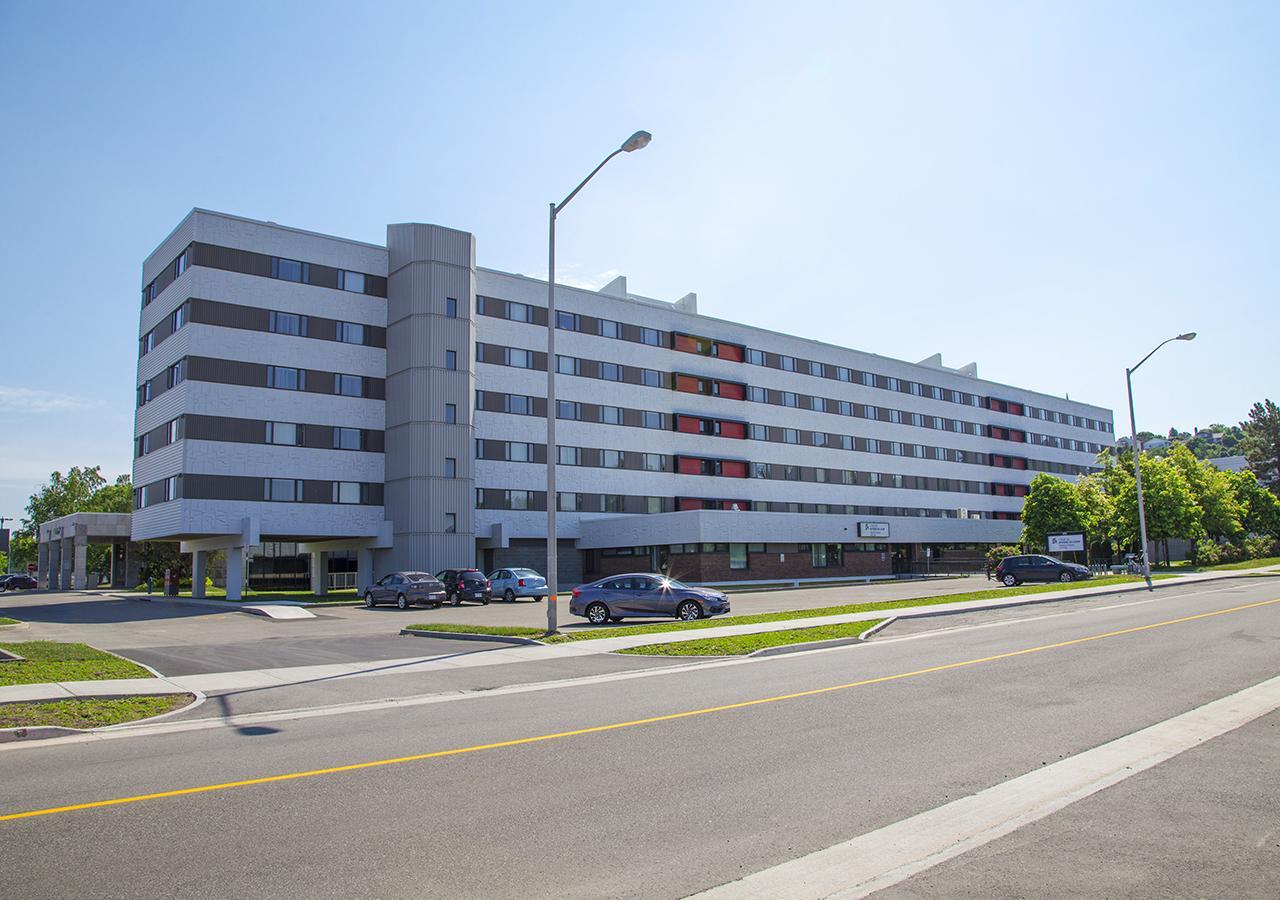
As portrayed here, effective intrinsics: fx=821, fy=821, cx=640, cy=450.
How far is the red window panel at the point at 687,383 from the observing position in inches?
2334

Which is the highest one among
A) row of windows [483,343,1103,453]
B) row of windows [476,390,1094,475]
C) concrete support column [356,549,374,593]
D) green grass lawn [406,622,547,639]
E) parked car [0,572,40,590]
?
row of windows [483,343,1103,453]

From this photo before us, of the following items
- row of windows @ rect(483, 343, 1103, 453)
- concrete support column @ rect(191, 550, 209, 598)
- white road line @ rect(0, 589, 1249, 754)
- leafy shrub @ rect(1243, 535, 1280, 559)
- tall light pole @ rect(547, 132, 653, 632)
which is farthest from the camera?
leafy shrub @ rect(1243, 535, 1280, 559)

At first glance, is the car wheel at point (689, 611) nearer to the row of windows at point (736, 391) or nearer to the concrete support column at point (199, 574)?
the row of windows at point (736, 391)

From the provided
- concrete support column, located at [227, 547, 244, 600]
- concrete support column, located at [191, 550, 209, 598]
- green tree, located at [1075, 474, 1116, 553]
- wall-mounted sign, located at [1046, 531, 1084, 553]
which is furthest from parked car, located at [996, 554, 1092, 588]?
concrete support column, located at [191, 550, 209, 598]

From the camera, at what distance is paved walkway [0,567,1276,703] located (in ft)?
38.5

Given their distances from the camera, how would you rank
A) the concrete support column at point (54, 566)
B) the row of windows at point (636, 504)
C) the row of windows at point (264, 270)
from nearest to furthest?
1. the row of windows at point (264, 270)
2. the row of windows at point (636, 504)
3. the concrete support column at point (54, 566)

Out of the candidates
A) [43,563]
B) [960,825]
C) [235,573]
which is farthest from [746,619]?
[43,563]

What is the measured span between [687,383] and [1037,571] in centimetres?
2714

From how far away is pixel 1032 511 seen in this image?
187 feet

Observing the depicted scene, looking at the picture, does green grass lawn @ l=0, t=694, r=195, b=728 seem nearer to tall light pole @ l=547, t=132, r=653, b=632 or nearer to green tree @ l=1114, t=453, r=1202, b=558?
tall light pole @ l=547, t=132, r=653, b=632

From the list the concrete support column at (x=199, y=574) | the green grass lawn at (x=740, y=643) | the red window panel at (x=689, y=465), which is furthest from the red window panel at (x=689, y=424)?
the green grass lawn at (x=740, y=643)

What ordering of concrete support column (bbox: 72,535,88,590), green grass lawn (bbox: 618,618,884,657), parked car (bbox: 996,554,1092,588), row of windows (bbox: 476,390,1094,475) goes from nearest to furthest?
green grass lawn (bbox: 618,618,884,657) < parked car (bbox: 996,554,1092,588) < row of windows (bbox: 476,390,1094,475) < concrete support column (bbox: 72,535,88,590)

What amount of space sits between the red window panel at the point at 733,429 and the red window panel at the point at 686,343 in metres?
5.91

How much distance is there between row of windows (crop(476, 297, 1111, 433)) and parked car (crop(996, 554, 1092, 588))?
27.5m
